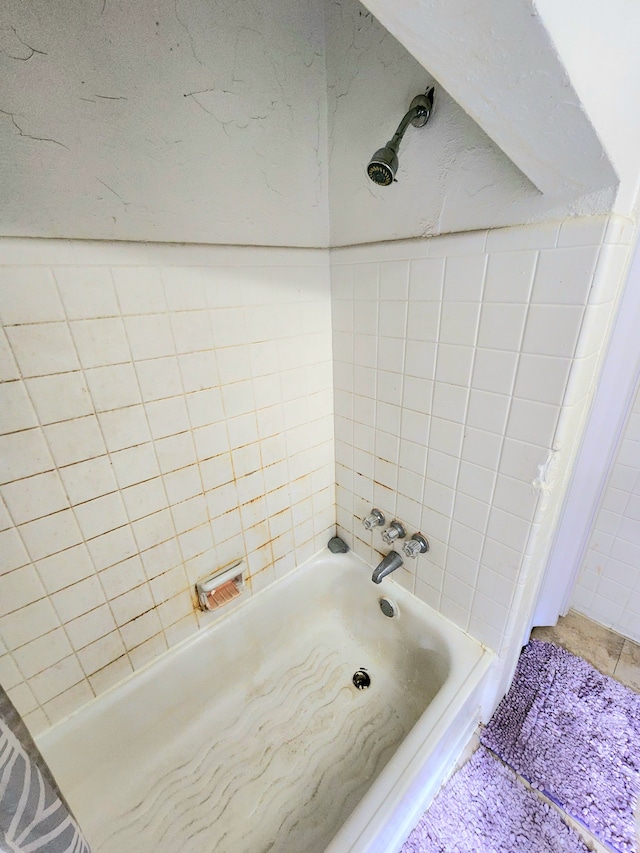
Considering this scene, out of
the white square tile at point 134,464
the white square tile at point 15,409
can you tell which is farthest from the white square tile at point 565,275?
the white square tile at point 15,409

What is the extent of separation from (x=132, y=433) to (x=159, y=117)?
0.67 metres

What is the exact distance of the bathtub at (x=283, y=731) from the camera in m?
0.96

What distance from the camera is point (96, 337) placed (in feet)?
2.61

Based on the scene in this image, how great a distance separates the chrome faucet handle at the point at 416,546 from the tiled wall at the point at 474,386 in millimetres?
27

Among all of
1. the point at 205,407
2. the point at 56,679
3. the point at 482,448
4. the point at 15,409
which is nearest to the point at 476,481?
the point at 482,448

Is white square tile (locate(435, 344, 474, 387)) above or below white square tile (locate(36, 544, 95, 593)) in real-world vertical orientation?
above

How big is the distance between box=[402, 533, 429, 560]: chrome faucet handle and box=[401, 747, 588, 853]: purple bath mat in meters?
0.65

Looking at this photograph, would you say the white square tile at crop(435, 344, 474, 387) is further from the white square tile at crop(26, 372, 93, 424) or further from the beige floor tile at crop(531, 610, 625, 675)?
the beige floor tile at crop(531, 610, 625, 675)

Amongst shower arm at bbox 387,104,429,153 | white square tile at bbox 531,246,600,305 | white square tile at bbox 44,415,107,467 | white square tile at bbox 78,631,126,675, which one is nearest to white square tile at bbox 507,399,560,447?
white square tile at bbox 531,246,600,305

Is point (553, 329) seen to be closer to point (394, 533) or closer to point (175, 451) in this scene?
point (394, 533)

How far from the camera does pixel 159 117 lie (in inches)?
28.9

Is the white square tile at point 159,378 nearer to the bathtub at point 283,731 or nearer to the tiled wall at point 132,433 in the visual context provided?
the tiled wall at point 132,433

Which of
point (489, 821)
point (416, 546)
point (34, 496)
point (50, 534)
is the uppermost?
point (34, 496)

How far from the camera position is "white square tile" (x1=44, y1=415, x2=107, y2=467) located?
0.79 meters
